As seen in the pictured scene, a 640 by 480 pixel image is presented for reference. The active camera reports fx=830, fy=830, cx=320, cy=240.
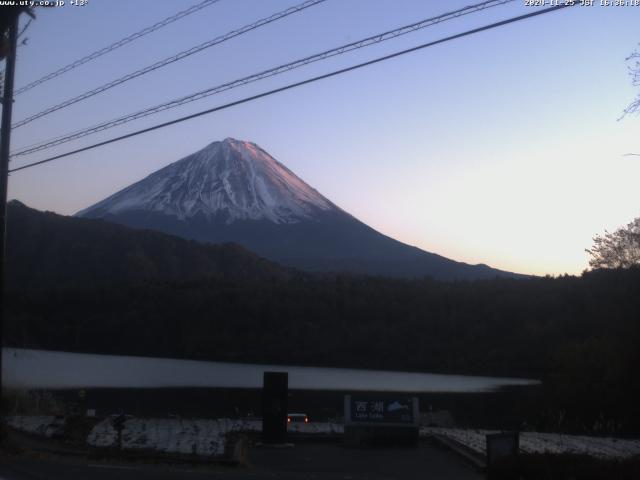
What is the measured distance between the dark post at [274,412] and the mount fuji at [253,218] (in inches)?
4142

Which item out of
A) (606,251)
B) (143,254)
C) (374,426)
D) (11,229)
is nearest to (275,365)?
(606,251)

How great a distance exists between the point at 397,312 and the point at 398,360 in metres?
7.69

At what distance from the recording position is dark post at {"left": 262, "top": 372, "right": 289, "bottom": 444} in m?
16.0

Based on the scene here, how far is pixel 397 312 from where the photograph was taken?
71.6 metres

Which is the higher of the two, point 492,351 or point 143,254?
point 143,254

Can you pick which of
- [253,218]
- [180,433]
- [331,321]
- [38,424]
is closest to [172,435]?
[180,433]

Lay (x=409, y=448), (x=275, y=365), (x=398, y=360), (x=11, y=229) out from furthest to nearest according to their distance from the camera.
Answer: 1. (x=11, y=229)
2. (x=398, y=360)
3. (x=275, y=365)
4. (x=409, y=448)

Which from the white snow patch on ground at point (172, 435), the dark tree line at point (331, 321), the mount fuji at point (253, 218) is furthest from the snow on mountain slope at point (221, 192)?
the white snow patch on ground at point (172, 435)

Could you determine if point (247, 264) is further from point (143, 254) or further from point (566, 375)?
point (566, 375)

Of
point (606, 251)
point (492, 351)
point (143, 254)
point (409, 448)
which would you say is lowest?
point (409, 448)

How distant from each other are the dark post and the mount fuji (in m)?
105

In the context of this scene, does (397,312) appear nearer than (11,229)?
Yes

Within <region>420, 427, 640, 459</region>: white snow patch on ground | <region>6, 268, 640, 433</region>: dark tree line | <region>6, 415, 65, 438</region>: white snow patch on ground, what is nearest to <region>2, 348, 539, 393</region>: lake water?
<region>6, 268, 640, 433</region>: dark tree line

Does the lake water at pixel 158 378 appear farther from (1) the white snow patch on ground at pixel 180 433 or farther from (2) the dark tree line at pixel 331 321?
(1) the white snow patch on ground at pixel 180 433
